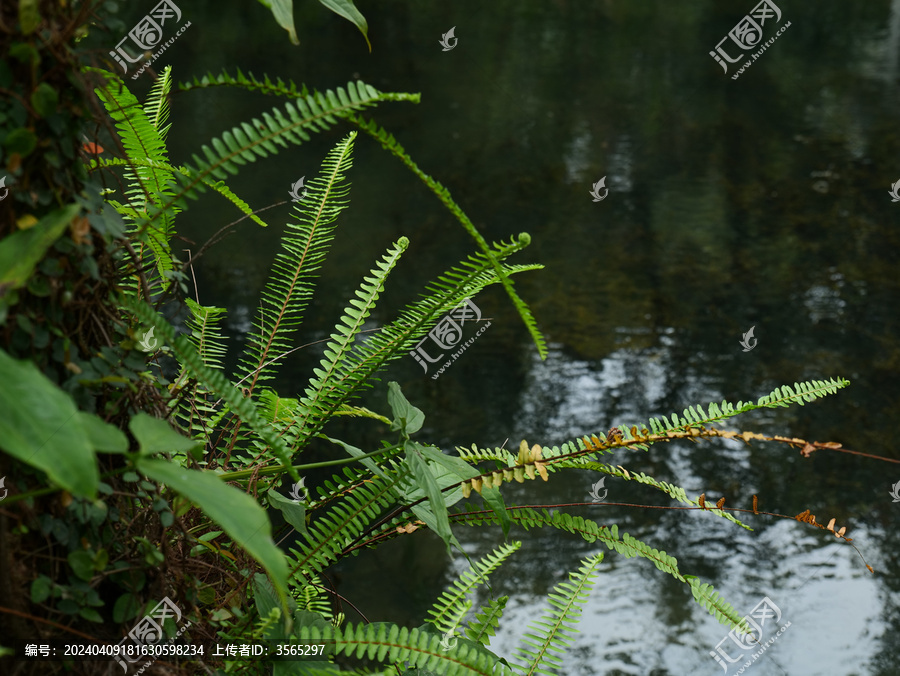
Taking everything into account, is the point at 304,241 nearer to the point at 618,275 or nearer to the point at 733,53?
the point at 618,275

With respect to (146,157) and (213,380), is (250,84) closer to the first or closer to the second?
(213,380)

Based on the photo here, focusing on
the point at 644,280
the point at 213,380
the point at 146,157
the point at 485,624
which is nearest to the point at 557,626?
the point at 485,624

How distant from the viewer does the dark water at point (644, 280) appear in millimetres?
1847

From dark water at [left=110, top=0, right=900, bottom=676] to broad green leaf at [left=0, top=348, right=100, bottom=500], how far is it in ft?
4.88

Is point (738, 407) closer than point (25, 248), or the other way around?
point (25, 248)

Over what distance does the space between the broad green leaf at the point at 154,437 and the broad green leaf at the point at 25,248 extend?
0.09 metres

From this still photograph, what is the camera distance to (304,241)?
0.91m

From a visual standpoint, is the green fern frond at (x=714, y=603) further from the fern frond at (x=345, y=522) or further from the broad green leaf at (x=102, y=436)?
the broad green leaf at (x=102, y=436)

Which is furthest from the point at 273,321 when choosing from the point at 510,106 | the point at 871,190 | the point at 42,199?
the point at 510,106

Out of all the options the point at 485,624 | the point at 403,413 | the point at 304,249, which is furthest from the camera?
the point at 304,249

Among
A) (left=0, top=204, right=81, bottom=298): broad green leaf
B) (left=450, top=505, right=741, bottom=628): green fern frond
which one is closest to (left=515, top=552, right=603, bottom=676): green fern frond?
(left=450, top=505, right=741, bottom=628): green fern frond

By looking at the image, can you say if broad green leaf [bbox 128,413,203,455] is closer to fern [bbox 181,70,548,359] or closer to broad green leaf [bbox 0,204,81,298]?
broad green leaf [bbox 0,204,81,298]

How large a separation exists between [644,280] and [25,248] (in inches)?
111

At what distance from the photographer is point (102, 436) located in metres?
0.38
